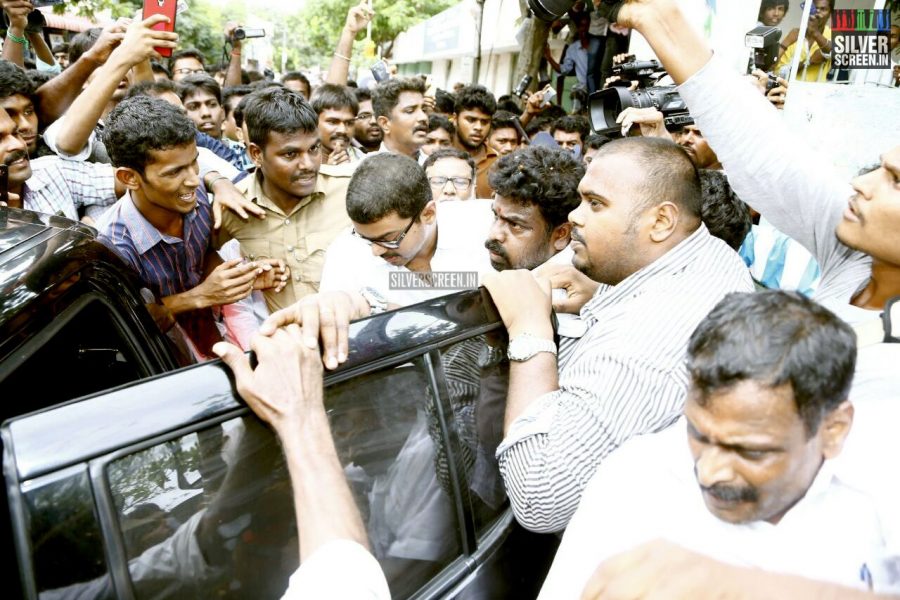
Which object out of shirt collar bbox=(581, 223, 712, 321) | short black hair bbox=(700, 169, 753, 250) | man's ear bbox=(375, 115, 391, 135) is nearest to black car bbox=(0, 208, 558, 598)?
shirt collar bbox=(581, 223, 712, 321)

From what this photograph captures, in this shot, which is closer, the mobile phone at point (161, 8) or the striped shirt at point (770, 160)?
the striped shirt at point (770, 160)

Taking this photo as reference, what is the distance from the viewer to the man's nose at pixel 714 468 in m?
1.16

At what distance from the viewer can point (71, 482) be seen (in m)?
1.06

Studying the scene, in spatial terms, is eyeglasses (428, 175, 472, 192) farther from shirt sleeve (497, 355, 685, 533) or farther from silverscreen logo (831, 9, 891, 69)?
shirt sleeve (497, 355, 685, 533)

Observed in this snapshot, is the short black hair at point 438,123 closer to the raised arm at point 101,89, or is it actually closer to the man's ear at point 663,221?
the raised arm at point 101,89

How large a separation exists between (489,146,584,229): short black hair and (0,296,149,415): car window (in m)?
1.44

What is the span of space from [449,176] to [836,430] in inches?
129

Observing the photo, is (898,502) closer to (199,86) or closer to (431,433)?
(431,433)

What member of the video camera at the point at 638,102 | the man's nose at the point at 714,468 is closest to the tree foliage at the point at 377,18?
the video camera at the point at 638,102

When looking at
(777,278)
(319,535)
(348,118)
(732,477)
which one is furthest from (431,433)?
(348,118)

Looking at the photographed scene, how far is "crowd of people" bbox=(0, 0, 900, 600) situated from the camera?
1.16 m

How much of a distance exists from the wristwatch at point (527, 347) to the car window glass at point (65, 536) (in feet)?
3.26

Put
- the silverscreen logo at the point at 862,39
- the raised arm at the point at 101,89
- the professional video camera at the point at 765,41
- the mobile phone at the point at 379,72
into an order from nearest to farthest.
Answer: the raised arm at the point at 101,89, the silverscreen logo at the point at 862,39, the professional video camera at the point at 765,41, the mobile phone at the point at 379,72

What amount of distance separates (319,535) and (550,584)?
17.3 inches
